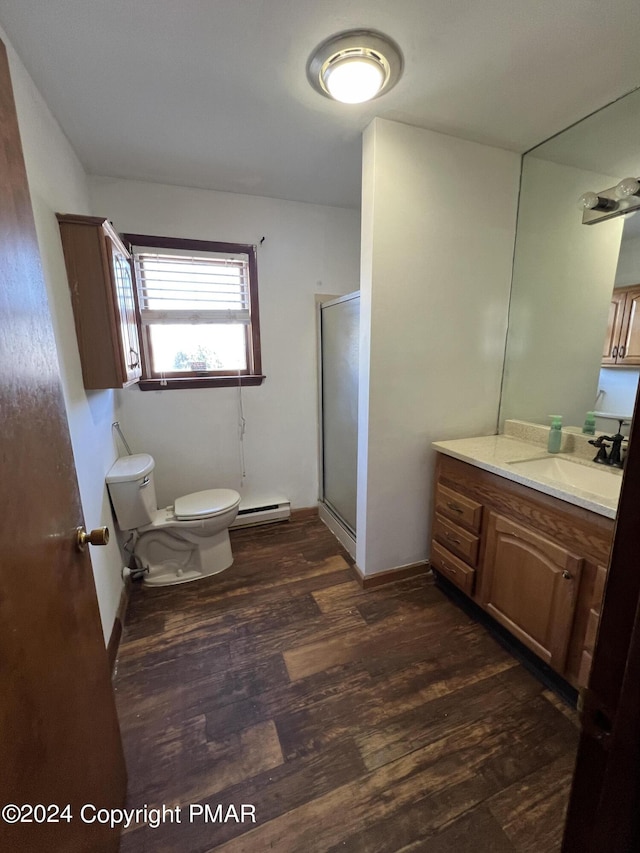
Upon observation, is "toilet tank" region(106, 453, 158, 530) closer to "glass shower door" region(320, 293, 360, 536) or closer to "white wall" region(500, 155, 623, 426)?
"glass shower door" region(320, 293, 360, 536)

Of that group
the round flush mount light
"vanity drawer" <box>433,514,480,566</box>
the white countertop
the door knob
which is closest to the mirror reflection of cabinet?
the white countertop

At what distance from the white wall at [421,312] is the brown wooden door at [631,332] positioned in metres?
0.58

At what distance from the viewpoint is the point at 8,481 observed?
59 cm

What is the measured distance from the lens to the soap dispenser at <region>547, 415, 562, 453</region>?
71.9 inches

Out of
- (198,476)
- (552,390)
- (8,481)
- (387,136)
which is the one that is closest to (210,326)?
(198,476)

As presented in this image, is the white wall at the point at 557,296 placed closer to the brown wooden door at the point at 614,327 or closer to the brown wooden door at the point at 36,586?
the brown wooden door at the point at 614,327

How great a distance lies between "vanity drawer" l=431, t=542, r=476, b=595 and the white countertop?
559mm

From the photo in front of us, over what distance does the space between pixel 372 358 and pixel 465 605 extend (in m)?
1.46

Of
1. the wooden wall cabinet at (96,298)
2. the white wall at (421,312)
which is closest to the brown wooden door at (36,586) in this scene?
the wooden wall cabinet at (96,298)

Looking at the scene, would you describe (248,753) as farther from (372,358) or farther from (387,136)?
(387,136)

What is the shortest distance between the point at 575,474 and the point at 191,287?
8.35ft

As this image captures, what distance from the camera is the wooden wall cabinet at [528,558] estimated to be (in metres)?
1.30

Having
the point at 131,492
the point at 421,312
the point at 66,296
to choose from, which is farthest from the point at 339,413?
the point at 66,296

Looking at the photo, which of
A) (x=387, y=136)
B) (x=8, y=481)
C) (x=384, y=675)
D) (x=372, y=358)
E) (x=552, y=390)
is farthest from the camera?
(x=552, y=390)
